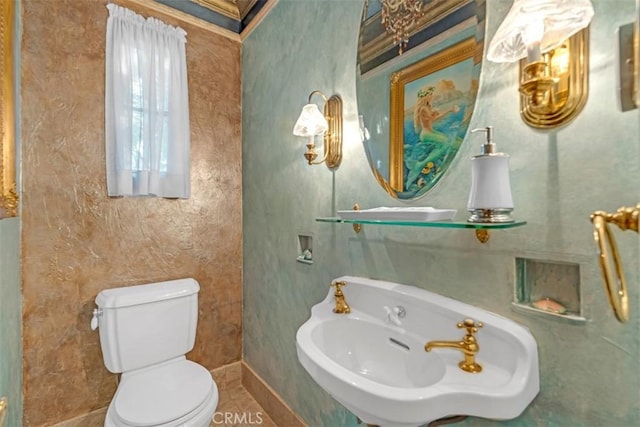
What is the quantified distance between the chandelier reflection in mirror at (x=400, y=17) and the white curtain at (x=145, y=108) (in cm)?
132

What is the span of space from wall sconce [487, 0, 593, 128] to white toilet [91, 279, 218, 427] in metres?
1.60

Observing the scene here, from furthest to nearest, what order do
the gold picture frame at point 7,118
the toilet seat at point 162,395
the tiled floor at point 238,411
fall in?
1. the tiled floor at point 238,411
2. the toilet seat at point 162,395
3. the gold picture frame at point 7,118

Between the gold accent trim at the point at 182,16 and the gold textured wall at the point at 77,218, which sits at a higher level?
the gold accent trim at the point at 182,16

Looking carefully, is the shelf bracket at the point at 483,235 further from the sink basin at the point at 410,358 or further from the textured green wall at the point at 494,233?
the sink basin at the point at 410,358

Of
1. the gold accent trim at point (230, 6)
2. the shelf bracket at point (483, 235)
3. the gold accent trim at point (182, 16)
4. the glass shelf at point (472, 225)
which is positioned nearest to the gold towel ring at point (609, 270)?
the glass shelf at point (472, 225)

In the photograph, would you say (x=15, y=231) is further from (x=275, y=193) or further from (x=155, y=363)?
(x=275, y=193)

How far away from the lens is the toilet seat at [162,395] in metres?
1.12

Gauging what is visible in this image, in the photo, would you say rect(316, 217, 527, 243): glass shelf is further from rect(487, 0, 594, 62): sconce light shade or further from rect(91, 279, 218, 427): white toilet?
rect(91, 279, 218, 427): white toilet

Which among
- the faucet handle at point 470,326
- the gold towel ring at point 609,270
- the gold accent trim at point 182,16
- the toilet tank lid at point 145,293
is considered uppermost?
the gold accent trim at point 182,16

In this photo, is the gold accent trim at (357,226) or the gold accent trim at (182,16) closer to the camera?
the gold accent trim at (357,226)

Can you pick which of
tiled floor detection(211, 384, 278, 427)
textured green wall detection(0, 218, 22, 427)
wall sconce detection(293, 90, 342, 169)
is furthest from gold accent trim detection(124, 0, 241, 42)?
tiled floor detection(211, 384, 278, 427)

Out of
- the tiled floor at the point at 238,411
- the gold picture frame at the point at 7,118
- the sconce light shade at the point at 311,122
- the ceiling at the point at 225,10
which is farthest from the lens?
the ceiling at the point at 225,10

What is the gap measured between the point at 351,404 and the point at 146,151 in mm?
1707

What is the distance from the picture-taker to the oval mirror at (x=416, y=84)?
884mm
